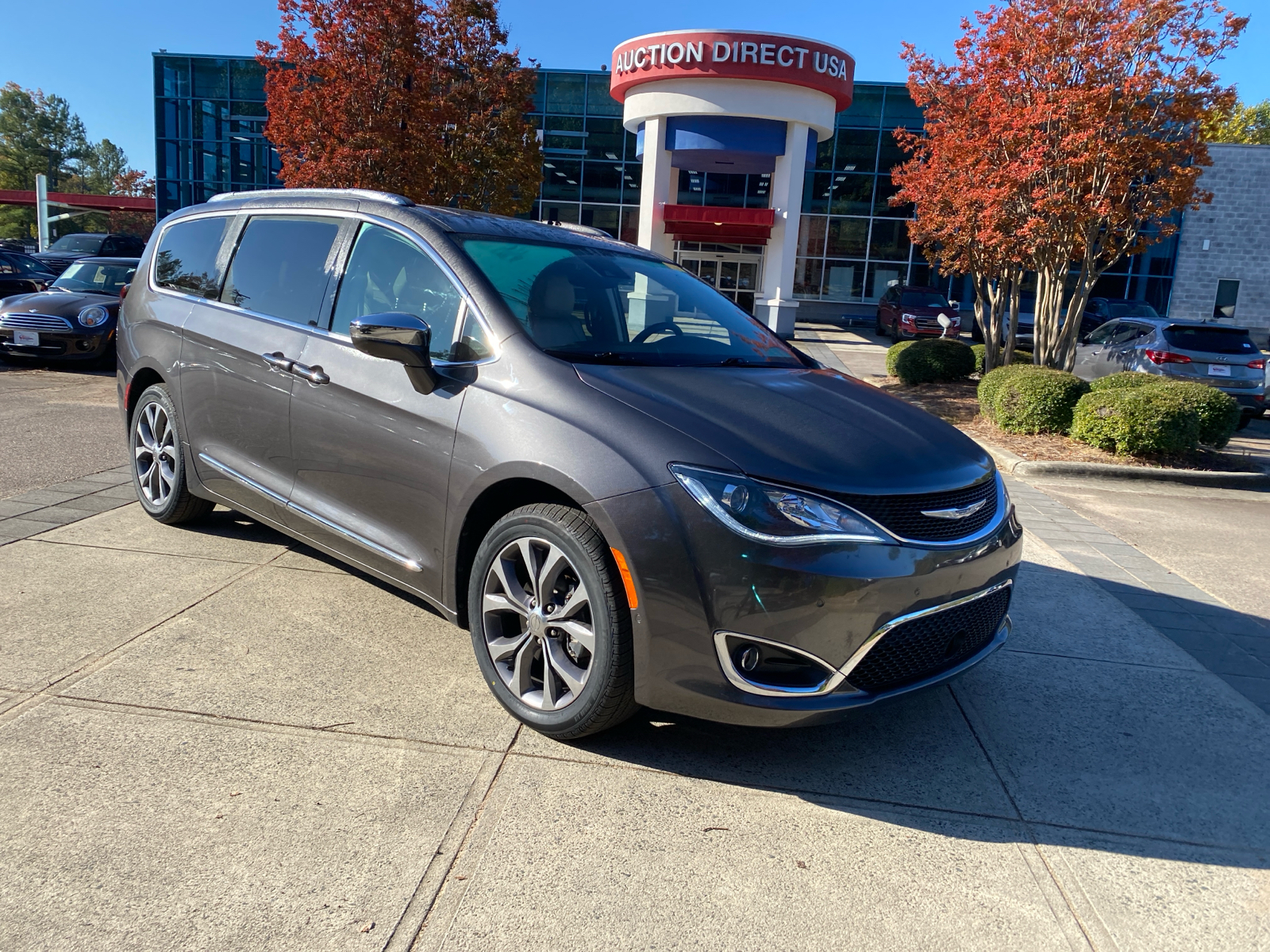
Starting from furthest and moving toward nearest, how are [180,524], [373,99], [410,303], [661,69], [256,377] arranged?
[661,69]
[373,99]
[180,524]
[256,377]
[410,303]

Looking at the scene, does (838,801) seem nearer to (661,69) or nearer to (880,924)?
(880,924)

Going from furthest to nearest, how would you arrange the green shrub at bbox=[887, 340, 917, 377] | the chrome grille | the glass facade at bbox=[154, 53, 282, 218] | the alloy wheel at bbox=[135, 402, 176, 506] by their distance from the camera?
the glass facade at bbox=[154, 53, 282, 218]
the green shrub at bbox=[887, 340, 917, 377]
the chrome grille
the alloy wheel at bbox=[135, 402, 176, 506]

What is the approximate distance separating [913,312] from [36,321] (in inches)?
882

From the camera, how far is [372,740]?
306 cm

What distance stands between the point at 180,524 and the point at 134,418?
2.26ft

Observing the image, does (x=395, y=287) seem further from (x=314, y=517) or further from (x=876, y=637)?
(x=876, y=637)

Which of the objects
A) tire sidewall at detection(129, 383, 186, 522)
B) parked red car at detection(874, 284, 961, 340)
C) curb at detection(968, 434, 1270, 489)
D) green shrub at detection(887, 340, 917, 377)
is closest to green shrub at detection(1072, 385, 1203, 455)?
curb at detection(968, 434, 1270, 489)

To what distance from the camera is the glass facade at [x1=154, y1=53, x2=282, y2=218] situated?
35.2 meters

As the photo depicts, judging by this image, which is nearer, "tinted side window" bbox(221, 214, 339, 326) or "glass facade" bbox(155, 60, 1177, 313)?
"tinted side window" bbox(221, 214, 339, 326)

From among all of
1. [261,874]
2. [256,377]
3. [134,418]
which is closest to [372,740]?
[261,874]

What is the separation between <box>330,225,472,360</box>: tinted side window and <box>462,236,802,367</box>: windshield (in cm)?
19

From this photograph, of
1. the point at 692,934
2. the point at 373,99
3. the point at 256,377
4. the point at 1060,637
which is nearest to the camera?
the point at 692,934

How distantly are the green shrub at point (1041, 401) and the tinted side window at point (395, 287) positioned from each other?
26.5ft

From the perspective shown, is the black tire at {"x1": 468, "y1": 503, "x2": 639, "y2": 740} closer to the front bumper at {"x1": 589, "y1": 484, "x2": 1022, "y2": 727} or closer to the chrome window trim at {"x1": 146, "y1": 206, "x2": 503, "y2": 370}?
the front bumper at {"x1": 589, "y1": 484, "x2": 1022, "y2": 727}
